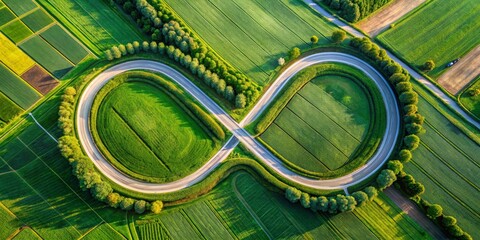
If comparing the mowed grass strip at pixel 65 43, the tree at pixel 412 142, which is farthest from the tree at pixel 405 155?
the mowed grass strip at pixel 65 43

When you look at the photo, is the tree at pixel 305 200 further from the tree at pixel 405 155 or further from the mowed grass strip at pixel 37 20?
the mowed grass strip at pixel 37 20

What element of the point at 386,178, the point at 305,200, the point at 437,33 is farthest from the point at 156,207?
the point at 437,33

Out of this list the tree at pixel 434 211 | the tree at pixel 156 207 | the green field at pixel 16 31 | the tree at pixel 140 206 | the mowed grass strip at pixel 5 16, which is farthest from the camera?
the mowed grass strip at pixel 5 16

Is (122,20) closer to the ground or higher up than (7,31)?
higher up

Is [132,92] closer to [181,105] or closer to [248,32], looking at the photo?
[181,105]

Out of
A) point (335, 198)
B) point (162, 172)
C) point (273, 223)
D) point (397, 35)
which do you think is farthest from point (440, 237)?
point (162, 172)

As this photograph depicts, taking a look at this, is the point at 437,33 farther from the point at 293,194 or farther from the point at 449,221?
the point at 293,194
